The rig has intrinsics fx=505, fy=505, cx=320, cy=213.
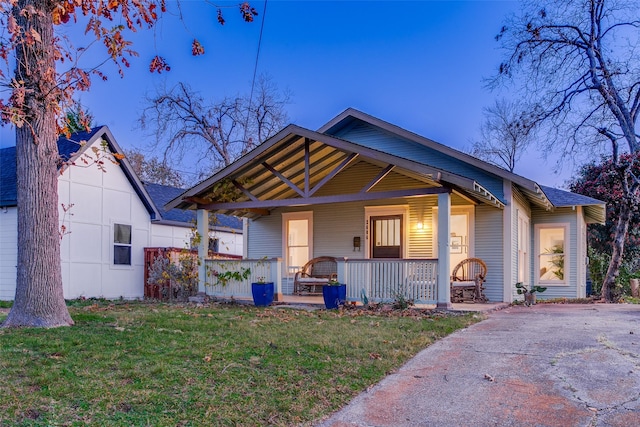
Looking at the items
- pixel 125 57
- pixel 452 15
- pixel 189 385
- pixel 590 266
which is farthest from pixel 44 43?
pixel 590 266

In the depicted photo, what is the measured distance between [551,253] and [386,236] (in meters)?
A: 5.08

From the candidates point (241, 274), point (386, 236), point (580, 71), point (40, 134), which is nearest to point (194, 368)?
point (40, 134)

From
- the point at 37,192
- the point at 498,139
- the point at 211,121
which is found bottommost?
the point at 37,192

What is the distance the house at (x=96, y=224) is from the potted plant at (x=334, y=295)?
12.2 ft

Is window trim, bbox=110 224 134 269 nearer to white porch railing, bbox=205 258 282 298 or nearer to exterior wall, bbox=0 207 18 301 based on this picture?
exterior wall, bbox=0 207 18 301

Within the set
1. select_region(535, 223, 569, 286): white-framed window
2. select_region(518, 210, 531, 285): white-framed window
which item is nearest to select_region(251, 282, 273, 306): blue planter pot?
select_region(518, 210, 531, 285): white-framed window

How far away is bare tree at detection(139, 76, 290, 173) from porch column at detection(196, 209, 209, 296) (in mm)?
13382

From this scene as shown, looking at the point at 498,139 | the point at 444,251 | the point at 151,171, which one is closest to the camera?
the point at 444,251

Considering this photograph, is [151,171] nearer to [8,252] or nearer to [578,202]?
[8,252]

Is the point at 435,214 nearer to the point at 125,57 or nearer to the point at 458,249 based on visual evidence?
the point at 458,249

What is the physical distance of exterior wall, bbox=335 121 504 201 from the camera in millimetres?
11461

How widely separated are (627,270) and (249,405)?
683 inches

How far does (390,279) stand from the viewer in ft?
31.2

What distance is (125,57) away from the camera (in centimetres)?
661
